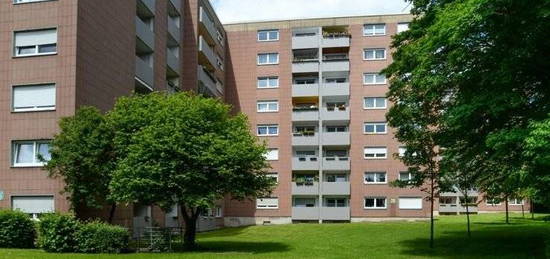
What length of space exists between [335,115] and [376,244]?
29.5 m

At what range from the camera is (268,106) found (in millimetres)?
63188

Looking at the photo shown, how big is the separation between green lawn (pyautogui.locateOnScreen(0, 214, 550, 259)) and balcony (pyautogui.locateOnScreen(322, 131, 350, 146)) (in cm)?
1585

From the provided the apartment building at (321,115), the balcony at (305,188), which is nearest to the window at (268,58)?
the apartment building at (321,115)

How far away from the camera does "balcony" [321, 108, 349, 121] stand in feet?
200

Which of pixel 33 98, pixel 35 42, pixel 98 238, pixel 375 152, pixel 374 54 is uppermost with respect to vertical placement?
pixel 374 54

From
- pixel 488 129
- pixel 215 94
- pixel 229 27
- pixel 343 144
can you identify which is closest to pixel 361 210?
pixel 343 144

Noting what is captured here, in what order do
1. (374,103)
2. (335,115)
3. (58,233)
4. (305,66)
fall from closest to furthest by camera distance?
1. (58,233)
2. (335,115)
3. (374,103)
4. (305,66)

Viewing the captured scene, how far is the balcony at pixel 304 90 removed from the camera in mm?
62188

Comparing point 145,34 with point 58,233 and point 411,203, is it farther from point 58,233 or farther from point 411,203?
point 411,203

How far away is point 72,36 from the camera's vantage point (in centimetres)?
2953

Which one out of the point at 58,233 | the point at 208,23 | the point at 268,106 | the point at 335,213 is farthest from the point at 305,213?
the point at 58,233

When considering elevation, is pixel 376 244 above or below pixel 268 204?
below

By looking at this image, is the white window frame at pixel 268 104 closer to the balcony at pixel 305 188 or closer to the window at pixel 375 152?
the balcony at pixel 305 188

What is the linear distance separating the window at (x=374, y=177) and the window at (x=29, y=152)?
3704 cm
